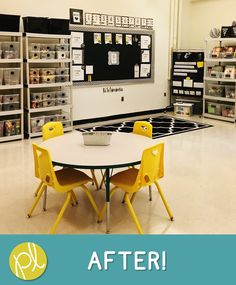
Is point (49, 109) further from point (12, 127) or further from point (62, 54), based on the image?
point (62, 54)

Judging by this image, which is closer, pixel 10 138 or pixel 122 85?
pixel 10 138

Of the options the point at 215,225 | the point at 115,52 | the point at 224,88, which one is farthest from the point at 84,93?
the point at 215,225

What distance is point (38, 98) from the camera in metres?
6.70

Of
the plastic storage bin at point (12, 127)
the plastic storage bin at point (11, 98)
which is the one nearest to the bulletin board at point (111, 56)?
the plastic storage bin at point (11, 98)

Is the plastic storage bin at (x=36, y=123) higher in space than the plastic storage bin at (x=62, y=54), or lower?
lower

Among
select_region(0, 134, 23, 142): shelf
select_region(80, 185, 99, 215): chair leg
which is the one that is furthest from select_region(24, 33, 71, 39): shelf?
select_region(80, 185, 99, 215): chair leg

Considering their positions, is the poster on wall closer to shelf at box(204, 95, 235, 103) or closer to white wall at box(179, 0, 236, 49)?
white wall at box(179, 0, 236, 49)

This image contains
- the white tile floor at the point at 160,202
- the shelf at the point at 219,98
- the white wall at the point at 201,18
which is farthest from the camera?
the white wall at the point at 201,18

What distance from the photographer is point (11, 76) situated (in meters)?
6.27

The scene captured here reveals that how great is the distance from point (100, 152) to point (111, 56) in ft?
16.2

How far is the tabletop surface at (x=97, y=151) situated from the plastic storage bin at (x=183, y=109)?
481 centimetres

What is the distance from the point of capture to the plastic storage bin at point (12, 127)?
6.31 metres

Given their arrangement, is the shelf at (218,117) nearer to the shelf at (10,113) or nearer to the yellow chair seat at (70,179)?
the shelf at (10,113)

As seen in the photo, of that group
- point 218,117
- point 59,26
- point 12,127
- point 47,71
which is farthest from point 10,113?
point 218,117
